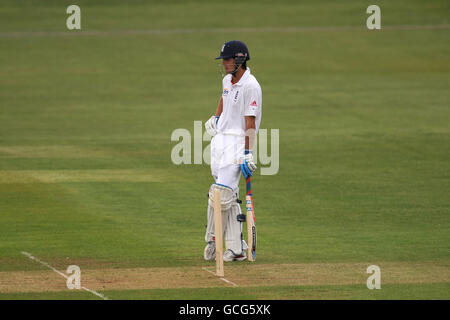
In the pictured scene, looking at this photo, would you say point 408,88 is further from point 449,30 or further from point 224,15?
point 224,15

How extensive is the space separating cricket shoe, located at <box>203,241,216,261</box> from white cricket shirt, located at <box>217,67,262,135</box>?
145 cm

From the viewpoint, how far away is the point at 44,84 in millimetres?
35844

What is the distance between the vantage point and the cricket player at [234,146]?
1234 cm

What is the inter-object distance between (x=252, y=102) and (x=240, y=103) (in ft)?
0.55

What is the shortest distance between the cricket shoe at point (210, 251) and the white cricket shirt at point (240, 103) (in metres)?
1.45

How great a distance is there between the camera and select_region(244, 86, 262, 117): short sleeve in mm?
12352

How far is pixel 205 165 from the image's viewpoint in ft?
68.2
